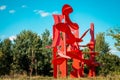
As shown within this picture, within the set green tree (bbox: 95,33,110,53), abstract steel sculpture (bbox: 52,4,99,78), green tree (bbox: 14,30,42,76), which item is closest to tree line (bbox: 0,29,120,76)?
green tree (bbox: 14,30,42,76)

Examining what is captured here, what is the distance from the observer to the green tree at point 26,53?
3691cm

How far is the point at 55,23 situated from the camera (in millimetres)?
15469

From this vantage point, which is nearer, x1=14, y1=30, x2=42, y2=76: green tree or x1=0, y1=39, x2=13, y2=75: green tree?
x1=0, y1=39, x2=13, y2=75: green tree

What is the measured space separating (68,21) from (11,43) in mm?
25192

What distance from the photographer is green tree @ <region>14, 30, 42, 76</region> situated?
1453 inches

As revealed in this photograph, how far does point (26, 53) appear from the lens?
37344 mm

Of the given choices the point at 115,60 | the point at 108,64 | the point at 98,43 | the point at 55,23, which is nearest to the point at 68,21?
the point at 55,23

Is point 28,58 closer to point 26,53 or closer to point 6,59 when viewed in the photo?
point 26,53

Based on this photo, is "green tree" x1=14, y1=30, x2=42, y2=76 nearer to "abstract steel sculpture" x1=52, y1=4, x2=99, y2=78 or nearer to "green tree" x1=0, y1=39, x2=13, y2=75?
"green tree" x1=0, y1=39, x2=13, y2=75

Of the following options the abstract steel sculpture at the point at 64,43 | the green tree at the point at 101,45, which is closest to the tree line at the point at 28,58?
the green tree at the point at 101,45

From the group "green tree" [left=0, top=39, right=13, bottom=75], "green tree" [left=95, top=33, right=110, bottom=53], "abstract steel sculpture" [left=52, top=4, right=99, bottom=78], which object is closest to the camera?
"abstract steel sculpture" [left=52, top=4, right=99, bottom=78]

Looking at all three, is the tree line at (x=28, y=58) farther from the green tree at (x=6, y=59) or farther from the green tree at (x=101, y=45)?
the green tree at (x=101, y=45)

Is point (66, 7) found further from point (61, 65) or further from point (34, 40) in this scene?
point (34, 40)

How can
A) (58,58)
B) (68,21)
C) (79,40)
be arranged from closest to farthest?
1. (58,58)
2. (68,21)
3. (79,40)
